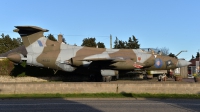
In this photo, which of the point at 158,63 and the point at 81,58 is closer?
the point at 81,58

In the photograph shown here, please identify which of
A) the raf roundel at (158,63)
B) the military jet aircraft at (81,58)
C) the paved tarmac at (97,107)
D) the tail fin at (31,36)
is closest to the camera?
the paved tarmac at (97,107)

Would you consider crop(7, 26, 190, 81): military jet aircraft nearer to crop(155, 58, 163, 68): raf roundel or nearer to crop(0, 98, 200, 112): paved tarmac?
crop(155, 58, 163, 68): raf roundel

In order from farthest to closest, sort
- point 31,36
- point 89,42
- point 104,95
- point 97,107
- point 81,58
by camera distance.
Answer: point 89,42 < point 31,36 < point 81,58 < point 104,95 < point 97,107

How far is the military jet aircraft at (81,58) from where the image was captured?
26.1 m

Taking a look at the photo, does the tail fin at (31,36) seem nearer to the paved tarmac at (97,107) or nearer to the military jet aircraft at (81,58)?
the military jet aircraft at (81,58)

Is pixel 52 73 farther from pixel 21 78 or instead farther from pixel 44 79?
pixel 21 78

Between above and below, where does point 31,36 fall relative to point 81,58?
above

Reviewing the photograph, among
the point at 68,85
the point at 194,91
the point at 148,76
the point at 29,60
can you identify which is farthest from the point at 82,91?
the point at 148,76

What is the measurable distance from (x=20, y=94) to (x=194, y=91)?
10952mm

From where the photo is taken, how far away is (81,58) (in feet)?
85.2

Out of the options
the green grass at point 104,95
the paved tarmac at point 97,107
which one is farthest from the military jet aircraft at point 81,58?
the paved tarmac at point 97,107

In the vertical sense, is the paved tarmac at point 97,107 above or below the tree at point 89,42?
below

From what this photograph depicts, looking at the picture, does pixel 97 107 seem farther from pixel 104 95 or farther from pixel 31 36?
pixel 31 36

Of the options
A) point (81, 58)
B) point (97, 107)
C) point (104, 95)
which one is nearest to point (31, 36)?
point (81, 58)
